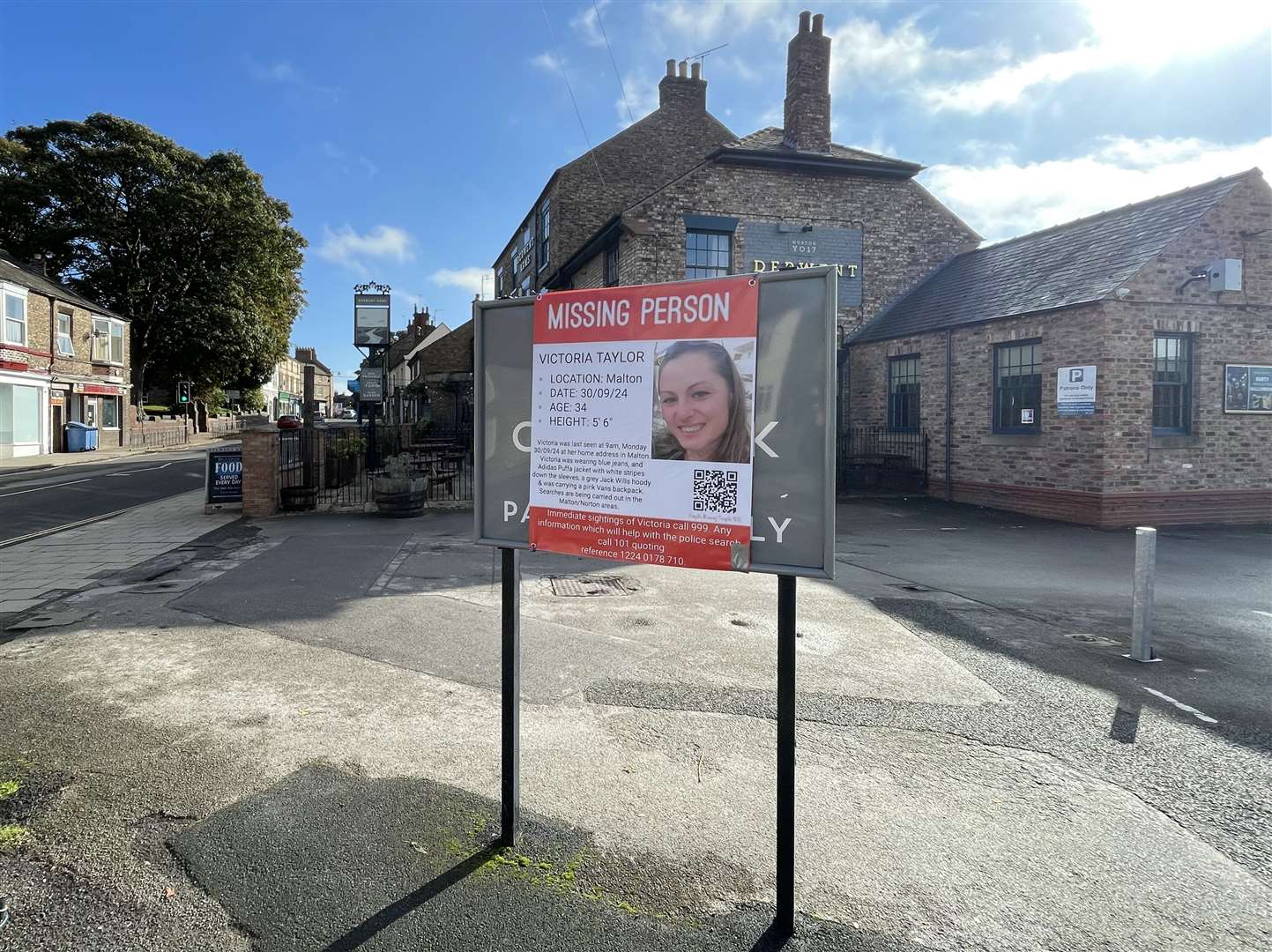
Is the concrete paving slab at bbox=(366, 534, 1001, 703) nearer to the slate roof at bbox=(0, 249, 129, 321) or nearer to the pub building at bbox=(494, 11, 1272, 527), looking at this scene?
the pub building at bbox=(494, 11, 1272, 527)

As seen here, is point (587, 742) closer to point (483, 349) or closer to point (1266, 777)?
point (483, 349)

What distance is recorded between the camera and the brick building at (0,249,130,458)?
96.1ft

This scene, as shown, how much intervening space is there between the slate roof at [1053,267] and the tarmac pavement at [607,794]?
11.4m

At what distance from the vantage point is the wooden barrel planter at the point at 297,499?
1426cm

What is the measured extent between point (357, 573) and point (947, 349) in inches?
578

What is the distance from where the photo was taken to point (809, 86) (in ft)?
72.9

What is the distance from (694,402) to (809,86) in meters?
23.1

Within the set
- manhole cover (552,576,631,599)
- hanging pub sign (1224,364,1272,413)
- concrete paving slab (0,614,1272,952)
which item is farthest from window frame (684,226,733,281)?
concrete paving slab (0,614,1272,952)

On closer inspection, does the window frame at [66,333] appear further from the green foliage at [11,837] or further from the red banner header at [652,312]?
the red banner header at [652,312]

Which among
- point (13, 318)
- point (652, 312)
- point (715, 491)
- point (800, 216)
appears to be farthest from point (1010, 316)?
point (13, 318)

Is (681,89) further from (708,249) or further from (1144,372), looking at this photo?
(1144,372)

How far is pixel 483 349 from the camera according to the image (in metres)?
3.37

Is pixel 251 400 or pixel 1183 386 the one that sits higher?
pixel 251 400

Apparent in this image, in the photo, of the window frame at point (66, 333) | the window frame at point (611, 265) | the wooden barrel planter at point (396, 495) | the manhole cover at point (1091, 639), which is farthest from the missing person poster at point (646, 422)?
the window frame at point (66, 333)
